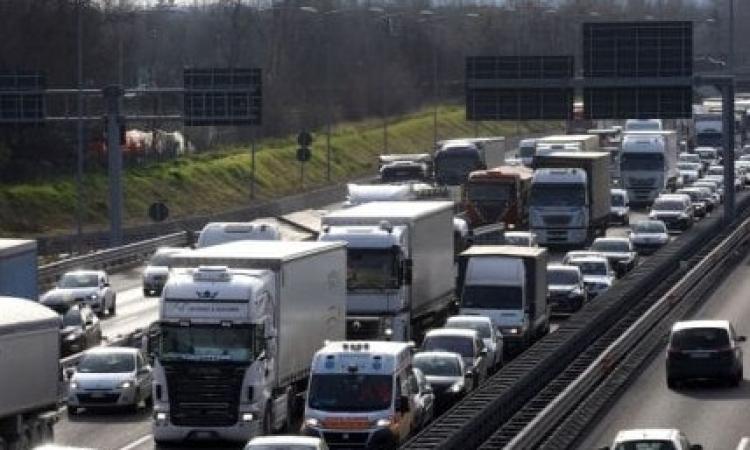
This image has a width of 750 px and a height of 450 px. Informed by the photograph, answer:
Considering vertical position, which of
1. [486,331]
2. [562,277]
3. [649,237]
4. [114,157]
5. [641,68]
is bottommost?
[649,237]

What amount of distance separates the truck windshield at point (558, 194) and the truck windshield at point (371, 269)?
3005 cm

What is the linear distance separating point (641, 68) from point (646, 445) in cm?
4715

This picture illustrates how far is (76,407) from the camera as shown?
43406 mm

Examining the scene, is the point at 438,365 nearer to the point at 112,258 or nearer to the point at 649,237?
the point at 112,258

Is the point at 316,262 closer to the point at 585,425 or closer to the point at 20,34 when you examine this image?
the point at 585,425

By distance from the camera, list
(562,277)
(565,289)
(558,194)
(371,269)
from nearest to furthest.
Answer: (371,269), (565,289), (562,277), (558,194)

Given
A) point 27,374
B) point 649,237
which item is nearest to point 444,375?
point 27,374

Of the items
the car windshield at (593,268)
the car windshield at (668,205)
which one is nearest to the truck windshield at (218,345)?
the car windshield at (593,268)

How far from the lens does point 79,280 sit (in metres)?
62.0

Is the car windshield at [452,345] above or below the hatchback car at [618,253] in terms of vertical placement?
above

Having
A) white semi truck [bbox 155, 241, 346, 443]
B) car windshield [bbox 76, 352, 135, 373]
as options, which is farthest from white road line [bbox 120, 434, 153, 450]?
car windshield [bbox 76, 352, 135, 373]

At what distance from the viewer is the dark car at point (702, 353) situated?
1800 inches

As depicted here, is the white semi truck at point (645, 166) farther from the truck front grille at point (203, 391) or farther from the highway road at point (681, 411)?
the truck front grille at point (203, 391)

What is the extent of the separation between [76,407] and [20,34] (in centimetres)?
6093
